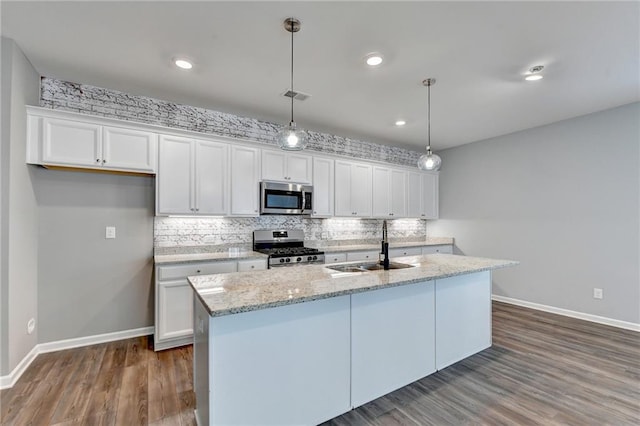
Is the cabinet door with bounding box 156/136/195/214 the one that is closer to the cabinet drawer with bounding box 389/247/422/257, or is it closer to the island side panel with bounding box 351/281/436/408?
the island side panel with bounding box 351/281/436/408

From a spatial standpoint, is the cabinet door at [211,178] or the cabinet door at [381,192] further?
the cabinet door at [381,192]

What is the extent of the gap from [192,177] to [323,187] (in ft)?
6.12

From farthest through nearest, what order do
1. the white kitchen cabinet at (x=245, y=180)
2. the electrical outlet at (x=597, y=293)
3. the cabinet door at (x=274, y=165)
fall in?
1. the cabinet door at (x=274, y=165)
2. the electrical outlet at (x=597, y=293)
3. the white kitchen cabinet at (x=245, y=180)

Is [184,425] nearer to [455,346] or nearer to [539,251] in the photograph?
[455,346]

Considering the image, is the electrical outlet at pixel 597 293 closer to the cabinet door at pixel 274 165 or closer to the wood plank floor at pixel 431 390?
the wood plank floor at pixel 431 390

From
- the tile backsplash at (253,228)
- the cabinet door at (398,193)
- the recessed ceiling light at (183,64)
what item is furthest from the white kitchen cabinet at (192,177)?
the cabinet door at (398,193)

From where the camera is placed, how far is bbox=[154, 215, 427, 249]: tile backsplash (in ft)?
12.0

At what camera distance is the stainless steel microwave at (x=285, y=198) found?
3988 mm

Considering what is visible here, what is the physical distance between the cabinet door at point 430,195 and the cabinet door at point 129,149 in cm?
459

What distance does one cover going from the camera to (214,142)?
144 inches

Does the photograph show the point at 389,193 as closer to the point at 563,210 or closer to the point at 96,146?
the point at 563,210

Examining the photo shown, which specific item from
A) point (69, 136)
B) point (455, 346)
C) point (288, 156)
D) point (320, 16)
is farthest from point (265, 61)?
point (455, 346)

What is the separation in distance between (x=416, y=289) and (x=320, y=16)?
2.16 m

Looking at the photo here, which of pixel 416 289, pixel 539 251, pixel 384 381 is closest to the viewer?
pixel 384 381
